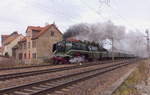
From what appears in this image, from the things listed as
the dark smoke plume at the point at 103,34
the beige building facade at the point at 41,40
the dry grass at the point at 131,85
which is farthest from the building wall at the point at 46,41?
the dry grass at the point at 131,85

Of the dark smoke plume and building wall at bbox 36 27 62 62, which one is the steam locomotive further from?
building wall at bbox 36 27 62 62

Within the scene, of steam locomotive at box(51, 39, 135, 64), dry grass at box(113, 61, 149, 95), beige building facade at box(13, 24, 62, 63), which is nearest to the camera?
dry grass at box(113, 61, 149, 95)

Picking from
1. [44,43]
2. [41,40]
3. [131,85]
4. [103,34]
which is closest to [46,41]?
[44,43]

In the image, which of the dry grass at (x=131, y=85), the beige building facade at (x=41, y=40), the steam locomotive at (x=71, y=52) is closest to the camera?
the dry grass at (x=131, y=85)

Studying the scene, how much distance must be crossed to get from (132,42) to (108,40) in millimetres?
7292

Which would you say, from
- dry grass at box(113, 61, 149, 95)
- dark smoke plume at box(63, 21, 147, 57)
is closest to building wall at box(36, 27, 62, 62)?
dark smoke plume at box(63, 21, 147, 57)

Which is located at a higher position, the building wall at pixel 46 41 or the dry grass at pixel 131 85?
the building wall at pixel 46 41

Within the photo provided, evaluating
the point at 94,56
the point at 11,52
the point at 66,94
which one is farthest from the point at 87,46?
the point at 11,52

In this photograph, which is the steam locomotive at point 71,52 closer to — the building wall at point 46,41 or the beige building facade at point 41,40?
the beige building facade at point 41,40

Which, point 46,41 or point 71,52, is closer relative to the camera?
point 71,52

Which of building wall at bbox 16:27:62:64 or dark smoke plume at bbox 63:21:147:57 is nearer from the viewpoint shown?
dark smoke plume at bbox 63:21:147:57

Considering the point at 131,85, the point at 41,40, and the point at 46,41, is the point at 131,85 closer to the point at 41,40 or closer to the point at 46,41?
the point at 41,40

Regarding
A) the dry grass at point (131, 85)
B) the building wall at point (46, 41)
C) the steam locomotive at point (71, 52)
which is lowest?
the dry grass at point (131, 85)

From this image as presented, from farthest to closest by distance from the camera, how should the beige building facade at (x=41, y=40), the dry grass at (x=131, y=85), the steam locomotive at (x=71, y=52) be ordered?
the beige building facade at (x=41, y=40) → the steam locomotive at (x=71, y=52) → the dry grass at (x=131, y=85)
